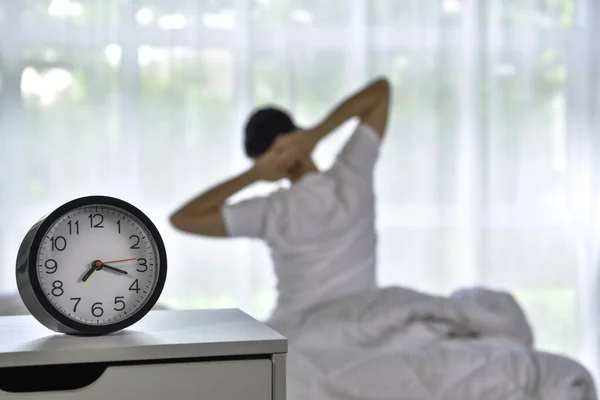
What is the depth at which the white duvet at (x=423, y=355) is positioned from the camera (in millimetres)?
1866

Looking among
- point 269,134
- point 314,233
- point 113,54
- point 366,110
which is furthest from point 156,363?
point 113,54

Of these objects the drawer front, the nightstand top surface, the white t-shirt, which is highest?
the nightstand top surface

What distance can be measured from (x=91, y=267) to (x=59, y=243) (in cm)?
4

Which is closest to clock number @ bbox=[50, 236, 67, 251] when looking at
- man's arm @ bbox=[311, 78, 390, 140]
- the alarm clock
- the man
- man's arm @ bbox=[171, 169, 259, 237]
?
the alarm clock

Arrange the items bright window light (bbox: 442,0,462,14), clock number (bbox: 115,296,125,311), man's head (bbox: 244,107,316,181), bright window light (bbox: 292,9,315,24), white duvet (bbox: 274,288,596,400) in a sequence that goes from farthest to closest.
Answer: bright window light (bbox: 442,0,462,14), bright window light (bbox: 292,9,315,24), man's head (bbox: 244,107,316,181), white duvet (bbox: 274,288,596,400), clock number (bbox: 115,296,125,311)

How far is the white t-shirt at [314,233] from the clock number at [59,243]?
4.86 ft

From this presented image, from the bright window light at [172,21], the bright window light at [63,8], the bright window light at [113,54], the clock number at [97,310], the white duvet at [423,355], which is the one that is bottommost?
the white duvet at [423,355]

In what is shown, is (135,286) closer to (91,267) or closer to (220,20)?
(91,267)

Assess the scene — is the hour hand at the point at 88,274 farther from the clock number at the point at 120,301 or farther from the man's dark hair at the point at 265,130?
the man's dark hair at the point at 265,130

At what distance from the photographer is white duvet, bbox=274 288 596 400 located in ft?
6.12

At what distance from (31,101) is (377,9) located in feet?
4.57

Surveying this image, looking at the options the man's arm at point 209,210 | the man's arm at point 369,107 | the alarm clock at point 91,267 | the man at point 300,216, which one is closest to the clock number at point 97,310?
the alarm clock at point 91,267

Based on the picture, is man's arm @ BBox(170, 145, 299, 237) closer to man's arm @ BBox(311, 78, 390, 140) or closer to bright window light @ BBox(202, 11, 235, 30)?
man's arm @ BBox(311, 78, 390, 140)

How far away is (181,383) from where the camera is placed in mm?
883
